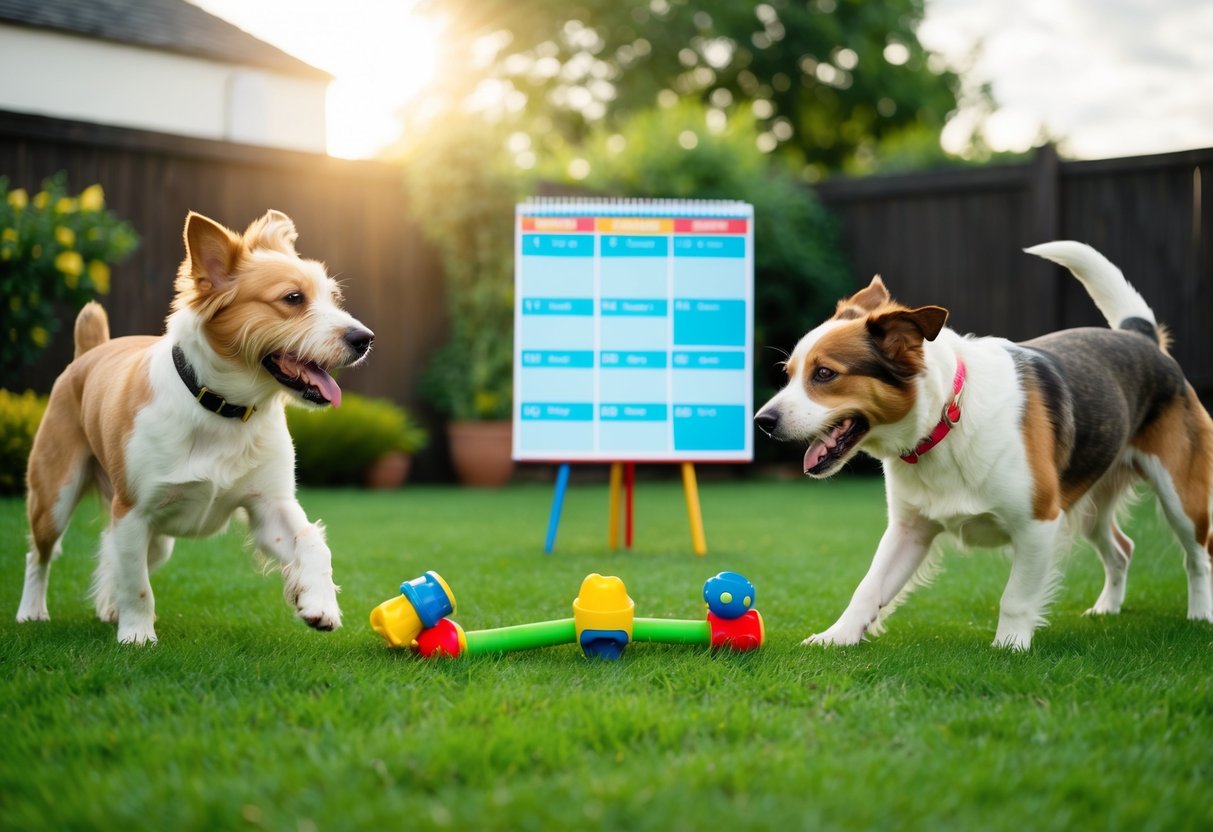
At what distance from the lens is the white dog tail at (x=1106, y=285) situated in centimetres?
479

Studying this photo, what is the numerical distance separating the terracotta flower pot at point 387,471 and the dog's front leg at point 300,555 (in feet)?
21.0

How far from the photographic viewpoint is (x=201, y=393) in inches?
146

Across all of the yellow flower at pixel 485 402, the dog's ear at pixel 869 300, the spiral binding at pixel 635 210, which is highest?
the spiral binding at pixel 635 210

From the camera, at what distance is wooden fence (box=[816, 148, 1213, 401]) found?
9.66 metres

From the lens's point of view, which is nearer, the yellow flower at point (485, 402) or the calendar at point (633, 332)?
the calendar at point (633, 332)

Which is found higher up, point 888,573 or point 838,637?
point 888,573

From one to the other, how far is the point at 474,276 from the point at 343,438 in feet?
7.55

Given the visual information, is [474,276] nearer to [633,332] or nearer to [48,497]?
[633,332]

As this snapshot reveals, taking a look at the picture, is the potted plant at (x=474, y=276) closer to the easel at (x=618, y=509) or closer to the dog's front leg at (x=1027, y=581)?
the easel at (x=618, y=509)

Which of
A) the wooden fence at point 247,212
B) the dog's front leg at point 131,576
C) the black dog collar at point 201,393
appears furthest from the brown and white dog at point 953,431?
the wooden fence at point 247,212

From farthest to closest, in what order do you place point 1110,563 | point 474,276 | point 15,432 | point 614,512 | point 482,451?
point 474,276 → point 482,451 → point 15,432 → point 614,512 → point 1110,563

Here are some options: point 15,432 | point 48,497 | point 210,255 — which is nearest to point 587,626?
point 210,255

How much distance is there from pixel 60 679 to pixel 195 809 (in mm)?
1265

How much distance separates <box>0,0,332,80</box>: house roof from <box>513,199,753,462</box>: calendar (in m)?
12.2
